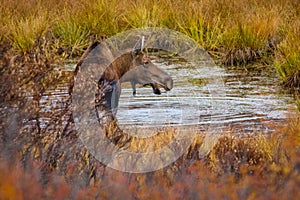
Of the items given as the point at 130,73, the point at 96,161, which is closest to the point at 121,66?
the point at 130,73

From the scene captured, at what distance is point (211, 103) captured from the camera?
38.4 ft

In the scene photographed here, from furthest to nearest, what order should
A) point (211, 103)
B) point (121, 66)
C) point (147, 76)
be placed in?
1. point (211, 103)
2. point (147, 76)
3. point (121, 66)

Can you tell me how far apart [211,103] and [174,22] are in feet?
17.3

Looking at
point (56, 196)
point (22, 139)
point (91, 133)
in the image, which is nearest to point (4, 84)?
point (22, 139)

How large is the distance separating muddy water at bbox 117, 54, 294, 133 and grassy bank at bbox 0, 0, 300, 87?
0.87m

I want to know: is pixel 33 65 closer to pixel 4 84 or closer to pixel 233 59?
pixel 4 84

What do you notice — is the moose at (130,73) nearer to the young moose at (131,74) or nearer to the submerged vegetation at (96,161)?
the young moose at (131,74)

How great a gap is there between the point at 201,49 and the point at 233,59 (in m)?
0.65

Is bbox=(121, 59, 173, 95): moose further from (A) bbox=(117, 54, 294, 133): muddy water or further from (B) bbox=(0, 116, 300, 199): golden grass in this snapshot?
(B) bbox=(0, 116, 300, 199): golden grass

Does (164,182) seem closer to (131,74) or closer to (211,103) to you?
(131,74)

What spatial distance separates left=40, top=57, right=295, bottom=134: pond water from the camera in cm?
1021

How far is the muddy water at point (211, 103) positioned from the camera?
404 inches

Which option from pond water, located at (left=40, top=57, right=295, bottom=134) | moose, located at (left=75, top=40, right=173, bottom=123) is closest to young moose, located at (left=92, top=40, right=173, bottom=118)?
moose, located at (left=75, top=40, right=173, bottom=123)

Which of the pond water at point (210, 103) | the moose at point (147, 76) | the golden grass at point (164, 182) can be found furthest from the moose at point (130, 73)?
the golden grass at point (164, 182)
